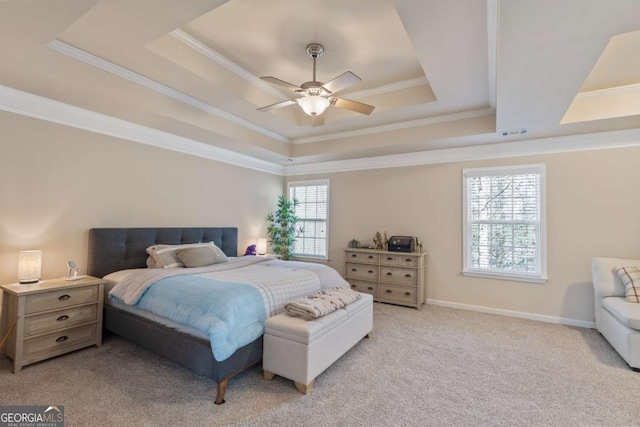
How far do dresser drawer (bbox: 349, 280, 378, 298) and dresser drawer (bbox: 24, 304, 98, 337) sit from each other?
3.58 meters

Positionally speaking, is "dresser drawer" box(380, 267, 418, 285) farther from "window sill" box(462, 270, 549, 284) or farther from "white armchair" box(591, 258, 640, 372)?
A: "white armchair" box(591, 258, 640, 372)

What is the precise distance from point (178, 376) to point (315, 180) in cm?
421

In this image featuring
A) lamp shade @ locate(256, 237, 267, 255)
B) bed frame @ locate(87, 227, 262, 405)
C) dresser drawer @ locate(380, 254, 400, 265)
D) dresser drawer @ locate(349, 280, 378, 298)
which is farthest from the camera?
lamp shade @ locate(256, 237, 267, 255)

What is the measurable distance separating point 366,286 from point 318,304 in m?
2.53

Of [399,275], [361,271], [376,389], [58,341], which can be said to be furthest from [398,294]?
[58,341]

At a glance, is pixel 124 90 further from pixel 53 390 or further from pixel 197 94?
pixel 53 390

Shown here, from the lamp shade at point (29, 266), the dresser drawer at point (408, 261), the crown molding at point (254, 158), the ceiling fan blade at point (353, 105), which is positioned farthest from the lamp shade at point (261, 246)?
the ceiling fan blade at point (353, 105)

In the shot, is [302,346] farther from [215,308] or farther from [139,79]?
[139,79]

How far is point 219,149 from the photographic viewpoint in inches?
194

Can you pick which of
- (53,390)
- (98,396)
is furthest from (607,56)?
(53,390)

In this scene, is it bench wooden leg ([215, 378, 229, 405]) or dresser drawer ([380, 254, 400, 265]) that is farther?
dresser drawer ([380, 254, 400, 265])

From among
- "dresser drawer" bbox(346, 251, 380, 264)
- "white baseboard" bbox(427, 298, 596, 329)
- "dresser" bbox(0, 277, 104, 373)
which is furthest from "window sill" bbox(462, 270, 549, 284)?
"dresser" bbox(0, 277, 104, 373)

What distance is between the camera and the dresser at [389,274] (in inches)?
182

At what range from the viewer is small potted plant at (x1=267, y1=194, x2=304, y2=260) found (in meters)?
5.99
